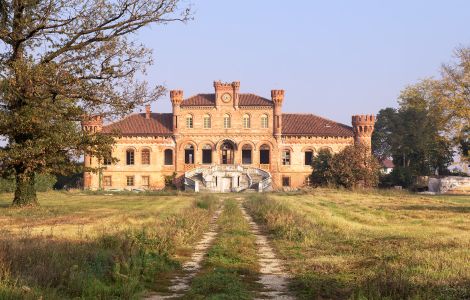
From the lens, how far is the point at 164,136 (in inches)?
2943

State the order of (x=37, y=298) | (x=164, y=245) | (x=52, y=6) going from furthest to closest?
(x=52, y=6) → (x=164, y=245) → (x=37, y=298)

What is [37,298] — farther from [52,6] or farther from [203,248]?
[52,6]

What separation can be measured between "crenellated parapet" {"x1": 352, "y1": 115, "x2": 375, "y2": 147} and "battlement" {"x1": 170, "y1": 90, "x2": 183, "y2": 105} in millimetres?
21960

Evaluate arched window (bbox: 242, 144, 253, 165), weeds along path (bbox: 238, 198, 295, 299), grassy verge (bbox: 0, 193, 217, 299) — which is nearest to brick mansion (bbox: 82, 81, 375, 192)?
arched window (bbox: 242, 144, 253, 165)

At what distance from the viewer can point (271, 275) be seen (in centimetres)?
1156

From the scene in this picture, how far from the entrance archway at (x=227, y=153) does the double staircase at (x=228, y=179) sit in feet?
14.5

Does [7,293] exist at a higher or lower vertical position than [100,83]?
lower

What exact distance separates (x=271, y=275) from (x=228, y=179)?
59.3 meters

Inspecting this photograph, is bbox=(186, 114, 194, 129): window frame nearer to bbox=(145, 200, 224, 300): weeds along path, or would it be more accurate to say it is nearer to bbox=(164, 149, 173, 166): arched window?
bbox=(164, 149, 173, 166): arched window

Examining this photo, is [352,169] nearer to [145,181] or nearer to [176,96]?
[176,96]

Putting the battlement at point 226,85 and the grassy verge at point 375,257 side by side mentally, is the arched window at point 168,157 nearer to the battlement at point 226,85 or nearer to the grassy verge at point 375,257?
the battlement at point 226,85

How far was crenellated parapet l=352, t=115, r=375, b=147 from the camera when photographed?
7360 cm

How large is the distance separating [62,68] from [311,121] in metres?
54.9

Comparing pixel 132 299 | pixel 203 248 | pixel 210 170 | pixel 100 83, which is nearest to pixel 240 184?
pixel 210 170
